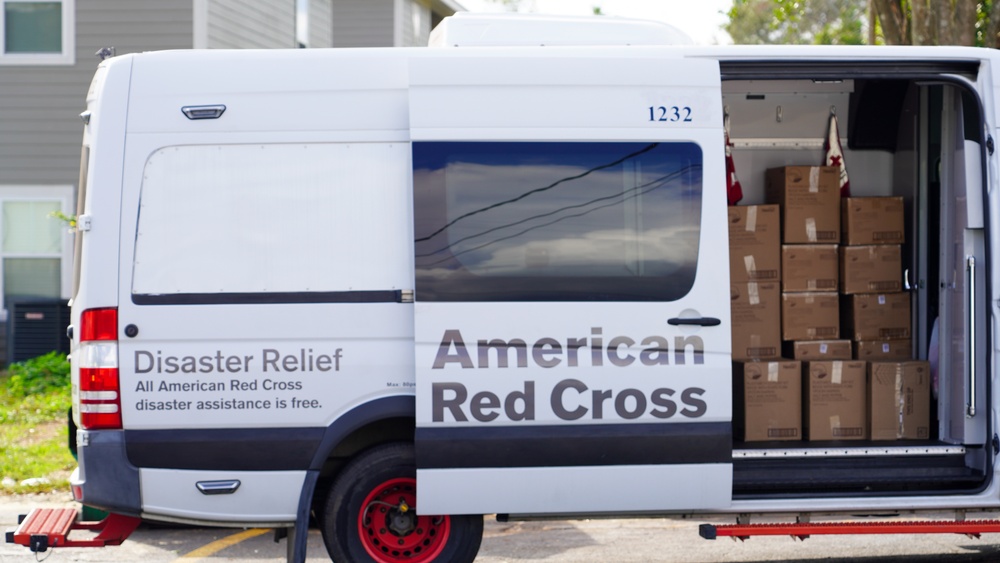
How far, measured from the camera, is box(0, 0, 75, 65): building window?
45.9 feet

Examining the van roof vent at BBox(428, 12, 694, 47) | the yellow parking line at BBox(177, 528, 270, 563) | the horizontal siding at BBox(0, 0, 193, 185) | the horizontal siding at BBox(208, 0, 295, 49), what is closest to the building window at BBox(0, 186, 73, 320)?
the horizontal siding at BBox(0, 0, 193, 185)

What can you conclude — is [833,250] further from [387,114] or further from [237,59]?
[237,59]

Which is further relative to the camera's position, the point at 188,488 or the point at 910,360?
the point at 910,360

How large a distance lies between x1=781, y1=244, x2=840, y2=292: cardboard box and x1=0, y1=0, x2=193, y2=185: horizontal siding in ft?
31.4

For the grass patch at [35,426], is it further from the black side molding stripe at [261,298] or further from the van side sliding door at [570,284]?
the van side sliding door at [570,284]

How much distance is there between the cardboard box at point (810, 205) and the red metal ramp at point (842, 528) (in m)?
1.94

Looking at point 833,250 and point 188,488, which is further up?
point 833,250

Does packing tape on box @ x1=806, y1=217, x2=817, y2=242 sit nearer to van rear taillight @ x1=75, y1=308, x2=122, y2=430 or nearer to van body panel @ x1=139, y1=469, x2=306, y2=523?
van body panel @ x1=139, y1=469, x2=306, y2=523

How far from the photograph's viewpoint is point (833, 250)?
22.3ft

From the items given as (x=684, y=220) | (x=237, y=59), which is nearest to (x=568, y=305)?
(x=684, y=220)

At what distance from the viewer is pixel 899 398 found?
640cm

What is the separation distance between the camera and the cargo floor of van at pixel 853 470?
222 inches

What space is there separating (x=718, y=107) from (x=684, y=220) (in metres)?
Result: 0.55

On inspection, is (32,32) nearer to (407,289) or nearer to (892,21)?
(892,21)
